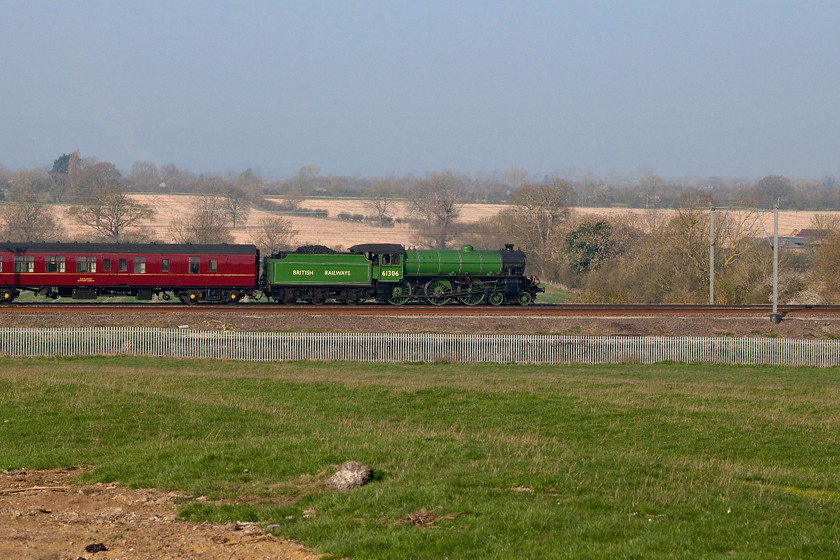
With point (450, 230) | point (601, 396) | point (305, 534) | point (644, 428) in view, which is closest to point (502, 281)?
point (601, 396)

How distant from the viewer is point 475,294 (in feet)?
171

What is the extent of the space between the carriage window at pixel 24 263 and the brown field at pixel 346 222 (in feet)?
201

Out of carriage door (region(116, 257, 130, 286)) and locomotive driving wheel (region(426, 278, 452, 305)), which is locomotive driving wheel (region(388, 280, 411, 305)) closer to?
locomotive driving wheel (region(426, 278, 452, 305))

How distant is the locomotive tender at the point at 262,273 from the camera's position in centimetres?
4812

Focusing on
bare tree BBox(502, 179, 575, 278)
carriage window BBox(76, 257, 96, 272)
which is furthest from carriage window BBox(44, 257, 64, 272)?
bare tree BBox(502, 179, 575, 278)

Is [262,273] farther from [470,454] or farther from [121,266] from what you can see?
[470,454]

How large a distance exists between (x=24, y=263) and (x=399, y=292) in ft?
73.4

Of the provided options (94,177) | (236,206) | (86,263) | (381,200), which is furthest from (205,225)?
(94,177)

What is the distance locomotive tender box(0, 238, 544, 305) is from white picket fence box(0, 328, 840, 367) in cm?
1411

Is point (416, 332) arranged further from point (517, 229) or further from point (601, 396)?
point (517, 229)

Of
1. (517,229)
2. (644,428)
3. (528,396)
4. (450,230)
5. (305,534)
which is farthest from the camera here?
(450,230)

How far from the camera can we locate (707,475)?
13.8 m

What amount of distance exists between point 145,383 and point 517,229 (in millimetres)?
78983

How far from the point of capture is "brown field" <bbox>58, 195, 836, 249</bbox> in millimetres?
127425
